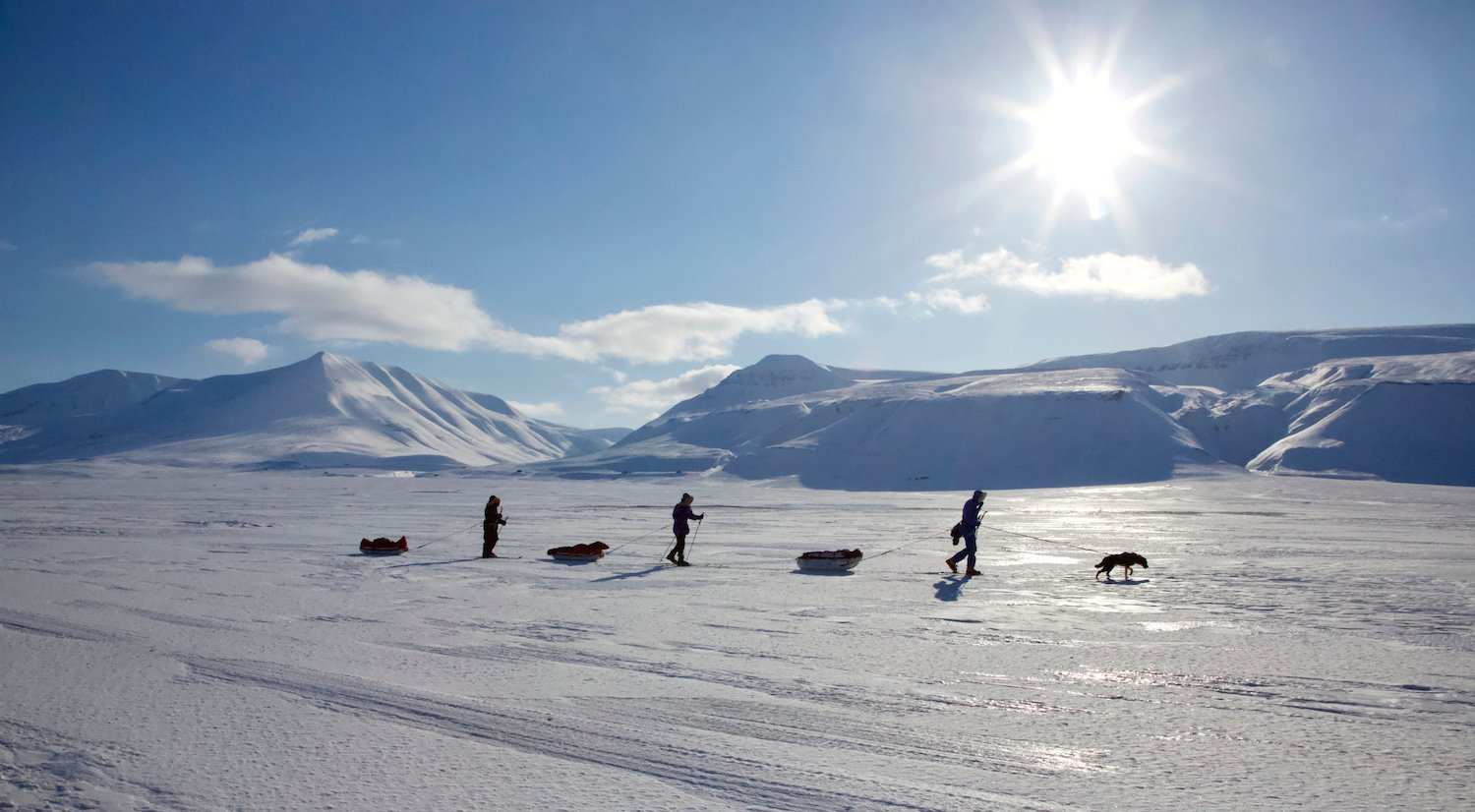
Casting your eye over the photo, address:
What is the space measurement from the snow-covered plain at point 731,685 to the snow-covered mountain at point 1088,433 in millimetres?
59384

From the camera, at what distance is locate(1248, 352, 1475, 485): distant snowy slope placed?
66.5 m

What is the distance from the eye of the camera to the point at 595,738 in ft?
19.7

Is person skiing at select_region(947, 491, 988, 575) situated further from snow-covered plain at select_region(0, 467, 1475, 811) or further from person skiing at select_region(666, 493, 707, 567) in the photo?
person skiing at select_region(666, 493, 707, 567)

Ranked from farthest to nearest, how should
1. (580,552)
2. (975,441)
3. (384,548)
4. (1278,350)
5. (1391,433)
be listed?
(1278,350) → (975,441) → (1391,433) → (384,548) → (580,552)

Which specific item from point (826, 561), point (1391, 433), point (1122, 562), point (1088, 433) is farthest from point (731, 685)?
point (1391, 433)

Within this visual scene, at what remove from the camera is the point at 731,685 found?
7.41m

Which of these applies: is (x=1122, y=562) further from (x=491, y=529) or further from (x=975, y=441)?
(x=975, y=441)

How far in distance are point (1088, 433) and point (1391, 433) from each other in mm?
25619

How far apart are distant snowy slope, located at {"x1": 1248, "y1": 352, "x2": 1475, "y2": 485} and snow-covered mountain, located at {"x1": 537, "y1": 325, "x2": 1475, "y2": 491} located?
172 mm

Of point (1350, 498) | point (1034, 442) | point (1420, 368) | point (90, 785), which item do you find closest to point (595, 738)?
point (90, 785)

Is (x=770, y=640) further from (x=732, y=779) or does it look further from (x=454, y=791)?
(x=454, y=791)

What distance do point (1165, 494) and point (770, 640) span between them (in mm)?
51103

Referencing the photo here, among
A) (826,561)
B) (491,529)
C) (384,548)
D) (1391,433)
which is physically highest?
(1391,433)

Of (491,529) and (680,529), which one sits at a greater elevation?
(680,529)
